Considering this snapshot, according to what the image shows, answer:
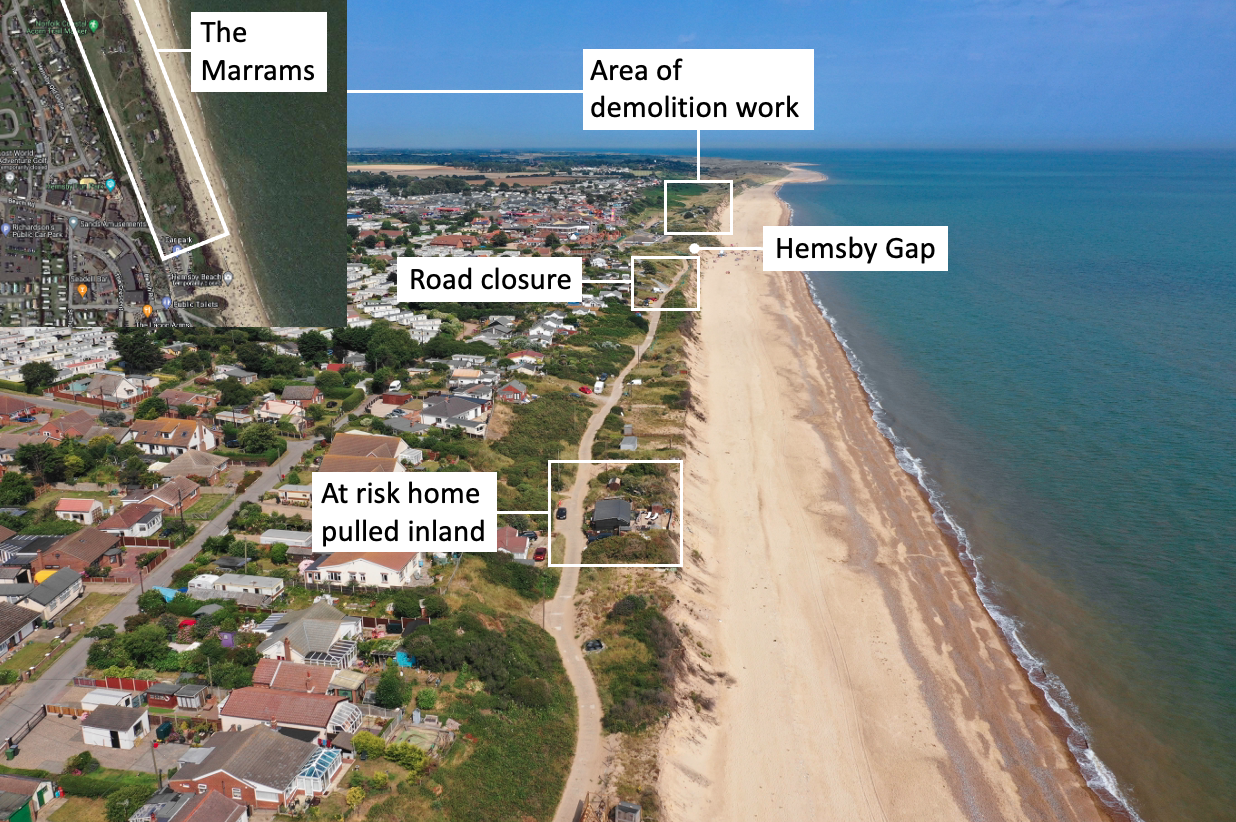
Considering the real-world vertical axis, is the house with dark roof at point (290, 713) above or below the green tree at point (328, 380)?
below

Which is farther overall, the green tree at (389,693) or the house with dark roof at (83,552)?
the house with dark roof at (83,552)

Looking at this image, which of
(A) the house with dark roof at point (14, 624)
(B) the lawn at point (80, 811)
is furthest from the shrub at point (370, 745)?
(A) the house with dark roof at point (14, 624)

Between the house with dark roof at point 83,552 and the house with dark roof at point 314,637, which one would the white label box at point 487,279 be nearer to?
the house with dark roof at point 314,637

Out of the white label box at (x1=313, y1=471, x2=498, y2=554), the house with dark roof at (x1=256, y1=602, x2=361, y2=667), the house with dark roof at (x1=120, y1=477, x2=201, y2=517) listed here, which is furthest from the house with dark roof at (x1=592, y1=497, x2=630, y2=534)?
the house with dark roof at (x1=120, y1=477, x2=201, y2=517)

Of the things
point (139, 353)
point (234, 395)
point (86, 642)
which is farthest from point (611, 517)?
point (139, 353)

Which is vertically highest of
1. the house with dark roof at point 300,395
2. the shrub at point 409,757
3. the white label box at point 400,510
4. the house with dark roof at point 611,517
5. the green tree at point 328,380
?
the green tree at point 328,380

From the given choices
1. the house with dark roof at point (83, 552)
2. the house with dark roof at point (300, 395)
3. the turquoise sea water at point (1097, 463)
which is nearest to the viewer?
the turquoise sea water at point (1097, 463)

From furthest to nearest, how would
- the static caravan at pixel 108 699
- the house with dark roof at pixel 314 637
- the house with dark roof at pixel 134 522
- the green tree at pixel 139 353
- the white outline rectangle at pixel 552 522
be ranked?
the green tree at pixel 139 353 → the white outline rectangle at pixel 552 522 → the house with dark roof at pixel 134 522 → the house with dark roof at pixel 314 637 → the static caravan at pixel 108 699
